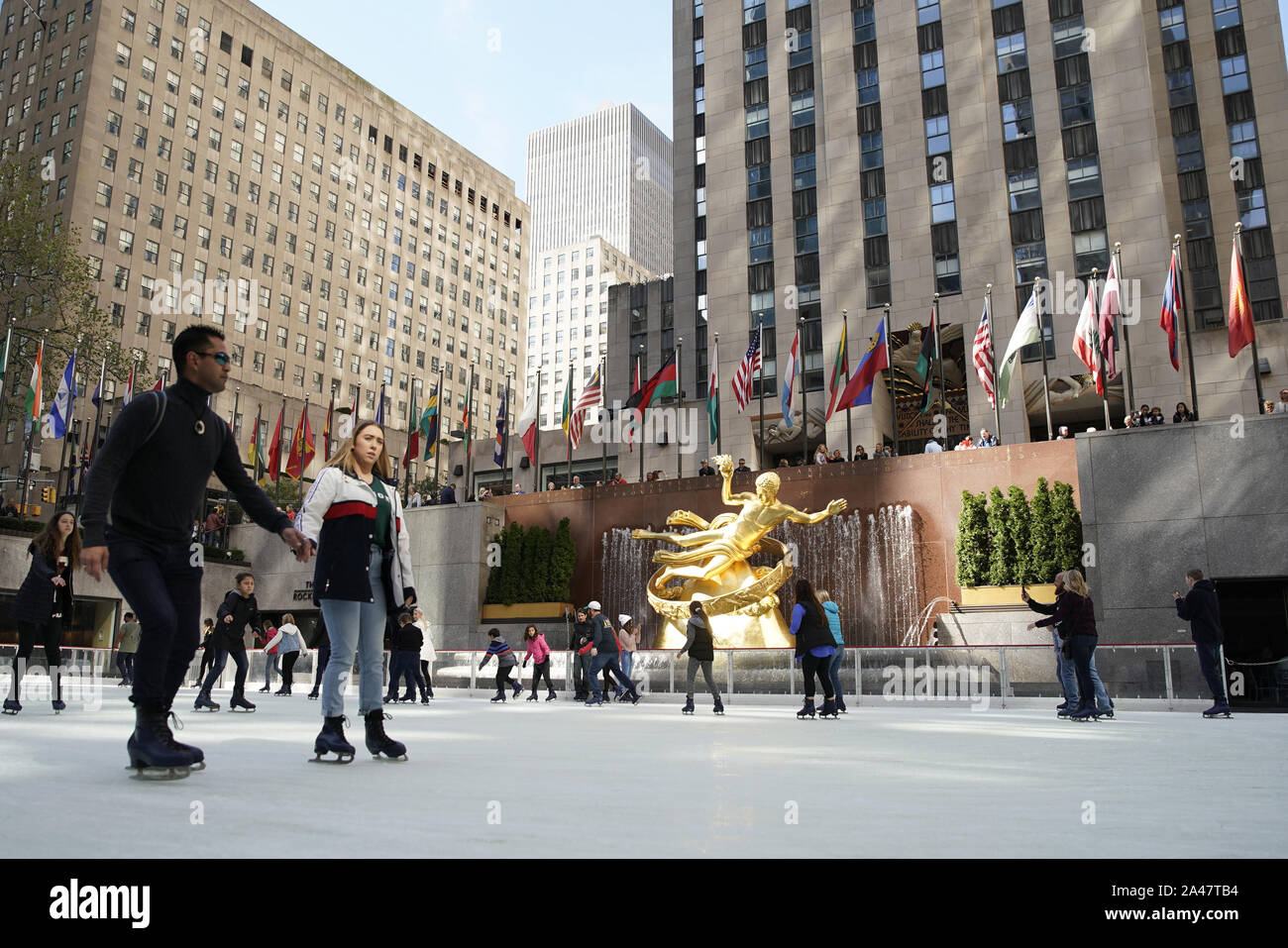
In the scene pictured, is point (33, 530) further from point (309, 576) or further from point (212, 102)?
point (212, 102)

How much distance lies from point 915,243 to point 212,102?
2465 inches

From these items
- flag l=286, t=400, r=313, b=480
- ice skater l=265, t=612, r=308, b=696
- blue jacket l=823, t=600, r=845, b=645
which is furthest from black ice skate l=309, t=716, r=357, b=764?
flag l=286, t=400, r=313, b=480

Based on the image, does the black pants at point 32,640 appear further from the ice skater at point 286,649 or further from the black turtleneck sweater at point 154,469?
the ice skater at point 286,649

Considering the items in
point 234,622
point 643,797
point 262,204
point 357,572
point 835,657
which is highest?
point 262,204

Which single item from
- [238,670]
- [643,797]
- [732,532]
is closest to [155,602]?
[643,797]

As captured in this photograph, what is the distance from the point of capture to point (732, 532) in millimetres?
23844

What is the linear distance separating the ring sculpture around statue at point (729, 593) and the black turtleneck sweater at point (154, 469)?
19117 millimetres

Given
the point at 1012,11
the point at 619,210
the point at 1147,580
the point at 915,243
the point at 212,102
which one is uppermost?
the point at 619,210

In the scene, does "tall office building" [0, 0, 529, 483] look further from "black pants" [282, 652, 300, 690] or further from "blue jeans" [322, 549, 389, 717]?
"blue jeans" [322, 549, 389, 717]

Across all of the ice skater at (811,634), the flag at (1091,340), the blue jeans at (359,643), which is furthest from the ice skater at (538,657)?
the flag at (1091,340)

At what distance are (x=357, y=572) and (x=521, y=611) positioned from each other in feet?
83.4

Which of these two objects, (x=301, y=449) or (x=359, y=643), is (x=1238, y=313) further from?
(x=301, y=449)
